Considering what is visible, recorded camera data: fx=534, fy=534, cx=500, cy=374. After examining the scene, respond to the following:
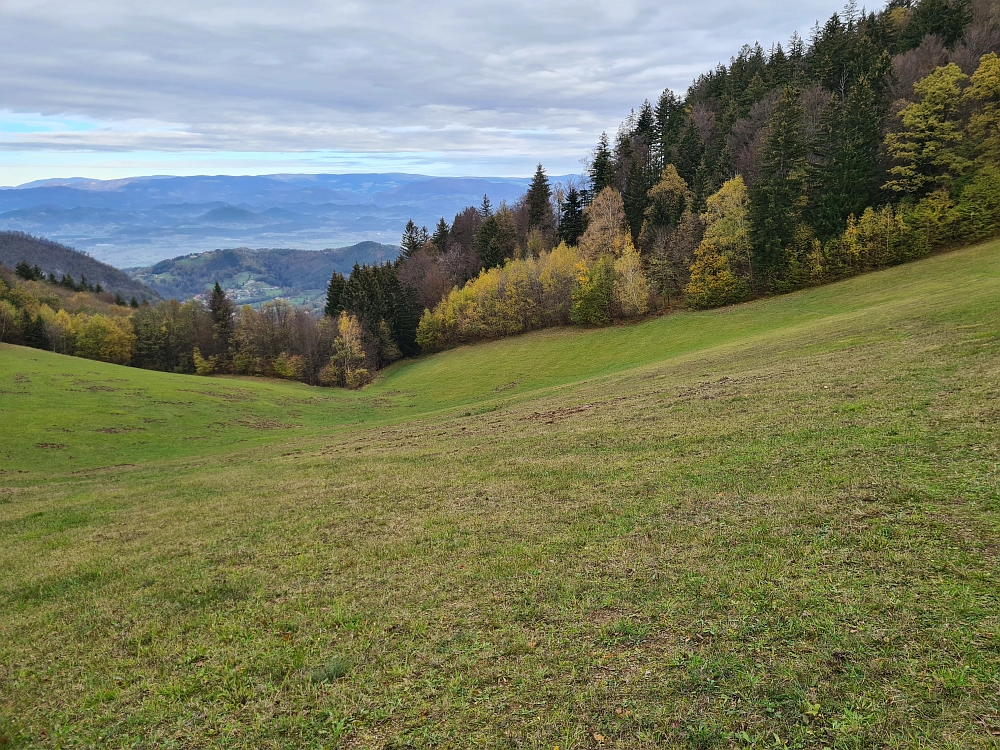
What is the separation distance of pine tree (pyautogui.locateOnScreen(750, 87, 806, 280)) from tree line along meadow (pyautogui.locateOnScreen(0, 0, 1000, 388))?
196 mm

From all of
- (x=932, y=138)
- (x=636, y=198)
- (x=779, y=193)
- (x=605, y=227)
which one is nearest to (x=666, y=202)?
(x=636, y=198)

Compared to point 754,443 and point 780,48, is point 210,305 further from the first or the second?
point 780,48

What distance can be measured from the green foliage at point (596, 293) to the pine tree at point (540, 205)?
3215cm

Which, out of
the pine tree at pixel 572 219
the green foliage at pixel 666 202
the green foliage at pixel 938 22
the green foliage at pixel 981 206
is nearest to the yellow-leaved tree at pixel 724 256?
the green foliage at pixel 666 202

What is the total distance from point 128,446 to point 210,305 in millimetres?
58271

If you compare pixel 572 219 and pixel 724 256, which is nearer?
pixel 724 256

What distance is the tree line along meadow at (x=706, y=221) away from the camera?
5128 cm

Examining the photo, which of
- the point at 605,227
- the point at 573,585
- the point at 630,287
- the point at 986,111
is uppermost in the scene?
the point at 605,227

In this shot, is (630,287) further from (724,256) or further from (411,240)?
(411,240)

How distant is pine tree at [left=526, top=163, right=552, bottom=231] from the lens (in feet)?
309

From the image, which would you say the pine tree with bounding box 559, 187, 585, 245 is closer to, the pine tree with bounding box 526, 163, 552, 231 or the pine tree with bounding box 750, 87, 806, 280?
Result: the pine tree with bounding box 526, 163, 552, 231

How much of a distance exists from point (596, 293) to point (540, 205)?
37.5 m

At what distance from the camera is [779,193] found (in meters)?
56.6

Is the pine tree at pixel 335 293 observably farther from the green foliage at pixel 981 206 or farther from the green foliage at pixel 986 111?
the green foliage at pixel 986 111
